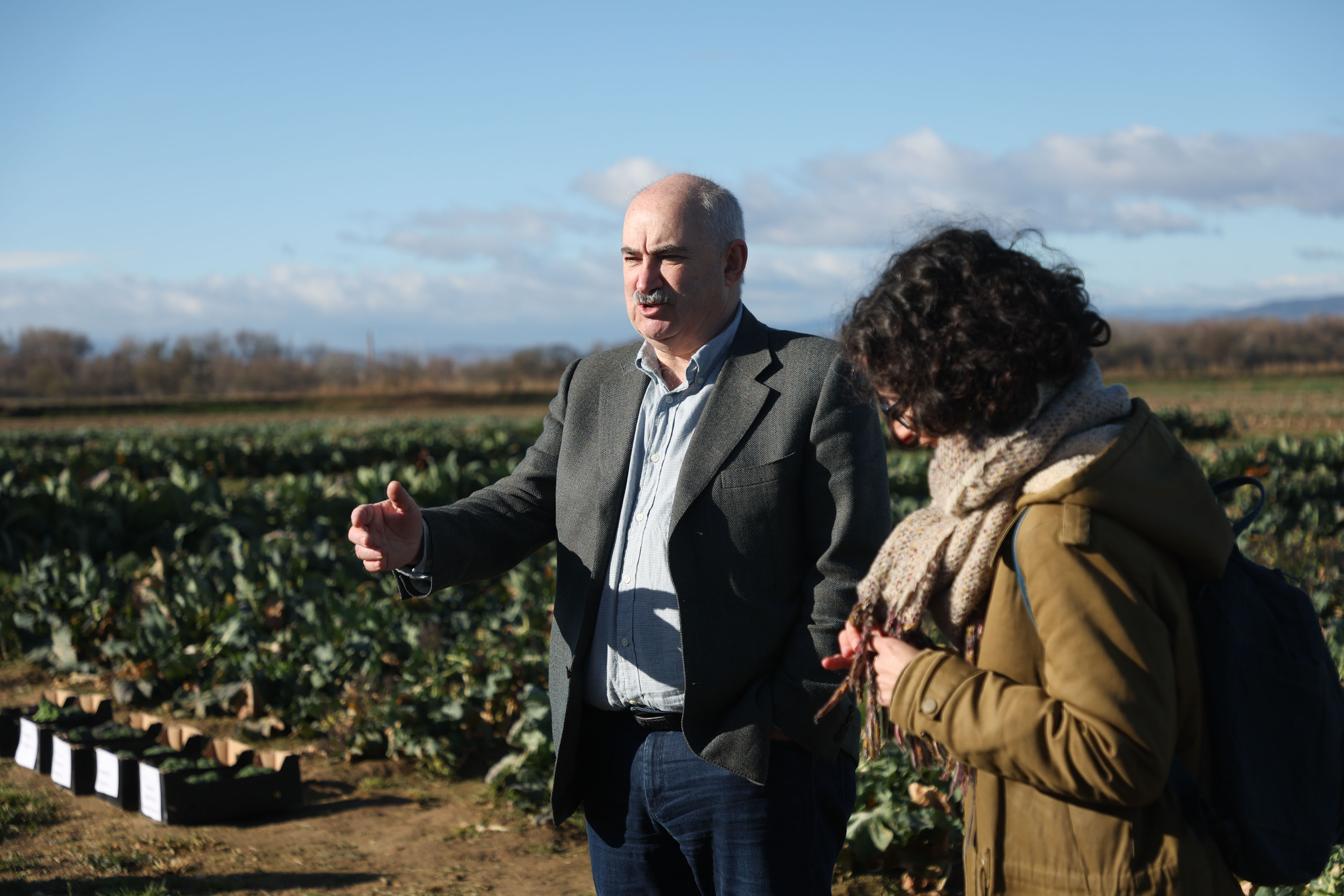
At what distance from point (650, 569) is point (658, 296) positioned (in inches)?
22.9

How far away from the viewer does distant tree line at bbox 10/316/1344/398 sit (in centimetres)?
5472

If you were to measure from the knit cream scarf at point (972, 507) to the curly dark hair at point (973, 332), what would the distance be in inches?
1.3

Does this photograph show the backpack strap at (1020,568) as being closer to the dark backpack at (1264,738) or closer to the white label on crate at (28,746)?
the dark backpack at (1264,738)

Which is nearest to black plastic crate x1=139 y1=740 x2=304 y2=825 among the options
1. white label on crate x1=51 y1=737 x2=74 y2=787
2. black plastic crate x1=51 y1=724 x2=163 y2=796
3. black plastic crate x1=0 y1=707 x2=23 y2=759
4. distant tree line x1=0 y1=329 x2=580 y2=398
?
black plastic crate x1=51 y1=724 x2=163 y2=796

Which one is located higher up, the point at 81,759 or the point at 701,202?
the point at 701,202

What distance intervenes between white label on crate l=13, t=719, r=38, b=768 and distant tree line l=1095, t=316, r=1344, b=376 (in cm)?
6221

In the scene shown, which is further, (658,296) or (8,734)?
(8,734)

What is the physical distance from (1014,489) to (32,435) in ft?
89.7

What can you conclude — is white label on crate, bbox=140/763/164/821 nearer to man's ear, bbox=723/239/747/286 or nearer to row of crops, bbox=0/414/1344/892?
row of crops, bbox=0/414/1344/892

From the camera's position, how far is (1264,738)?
5.00 ft

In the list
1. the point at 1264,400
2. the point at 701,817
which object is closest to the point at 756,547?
the point at 701,817

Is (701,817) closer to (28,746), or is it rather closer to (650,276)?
(650,276)

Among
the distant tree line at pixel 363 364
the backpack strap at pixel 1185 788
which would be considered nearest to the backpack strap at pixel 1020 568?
the backpack strap at pixel 1185 788

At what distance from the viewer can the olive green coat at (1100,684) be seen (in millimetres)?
1460
